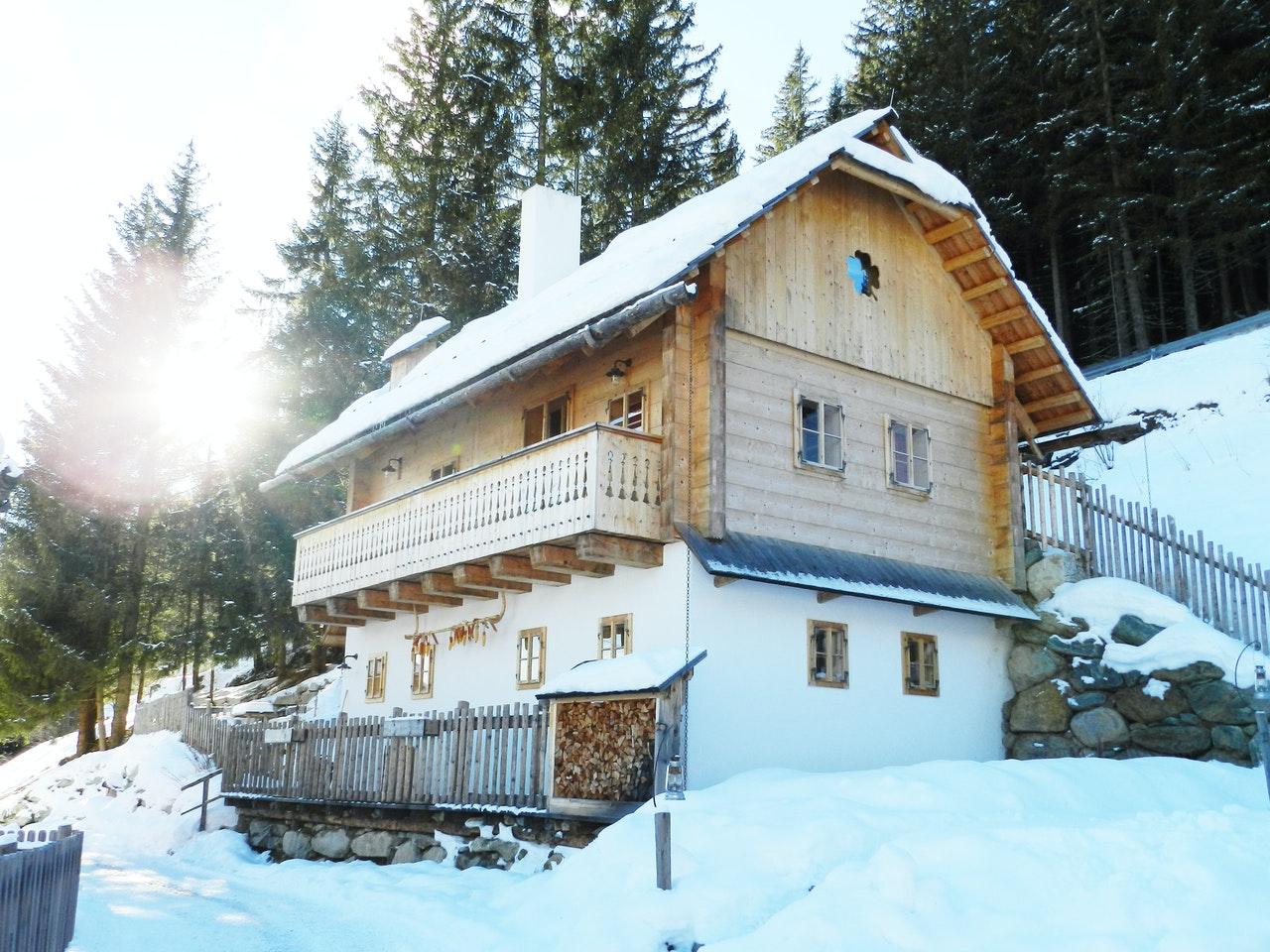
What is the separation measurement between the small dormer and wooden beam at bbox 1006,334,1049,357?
13218mm

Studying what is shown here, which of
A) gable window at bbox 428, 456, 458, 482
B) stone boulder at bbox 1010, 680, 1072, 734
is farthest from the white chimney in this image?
stone boulder at bbox 1010, 680, 1072, 734

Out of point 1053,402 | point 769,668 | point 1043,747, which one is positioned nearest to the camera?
point 769,668

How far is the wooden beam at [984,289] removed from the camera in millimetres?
19562

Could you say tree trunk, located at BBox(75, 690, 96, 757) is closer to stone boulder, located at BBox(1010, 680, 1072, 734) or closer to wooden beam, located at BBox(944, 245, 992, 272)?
stone boulder, located at BBox(1010, 680, 1072, 734)

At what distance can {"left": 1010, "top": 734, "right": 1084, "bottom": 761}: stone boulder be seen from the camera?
693 inches

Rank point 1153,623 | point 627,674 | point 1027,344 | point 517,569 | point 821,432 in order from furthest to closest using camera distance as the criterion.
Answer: point 1027,344 < point 1153,623 < point 821,432 < point 517,569 < point 627,674

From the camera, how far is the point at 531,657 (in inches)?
715

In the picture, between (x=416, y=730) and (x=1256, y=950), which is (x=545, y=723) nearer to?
(x=416, y=730)

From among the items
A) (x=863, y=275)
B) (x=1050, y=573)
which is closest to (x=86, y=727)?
(x=863, y=275)

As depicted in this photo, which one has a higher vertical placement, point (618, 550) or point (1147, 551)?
point (1147, 551)

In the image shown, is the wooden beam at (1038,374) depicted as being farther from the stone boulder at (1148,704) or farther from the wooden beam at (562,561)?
the wooden beam at (562,561)

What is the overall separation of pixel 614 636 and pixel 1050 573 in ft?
24.4

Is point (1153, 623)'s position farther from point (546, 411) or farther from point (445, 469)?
point (445, 469)

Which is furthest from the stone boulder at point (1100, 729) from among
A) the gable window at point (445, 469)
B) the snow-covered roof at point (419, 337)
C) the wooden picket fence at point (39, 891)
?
the snow-covered roof at point (419, 337)
